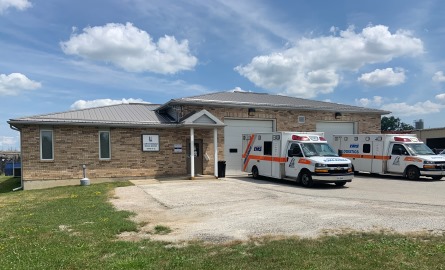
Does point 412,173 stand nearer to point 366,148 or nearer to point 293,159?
point 366,148

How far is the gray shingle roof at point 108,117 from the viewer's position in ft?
58.7

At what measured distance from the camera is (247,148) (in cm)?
2025

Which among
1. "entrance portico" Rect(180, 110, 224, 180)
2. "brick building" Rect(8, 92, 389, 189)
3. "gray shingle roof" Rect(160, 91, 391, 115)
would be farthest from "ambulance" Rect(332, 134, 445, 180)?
"entrance portico" Rect(180, 110, 224, 180)

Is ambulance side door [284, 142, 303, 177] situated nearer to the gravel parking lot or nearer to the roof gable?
the gravel parking lot

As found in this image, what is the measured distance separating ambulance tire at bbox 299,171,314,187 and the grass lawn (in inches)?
349

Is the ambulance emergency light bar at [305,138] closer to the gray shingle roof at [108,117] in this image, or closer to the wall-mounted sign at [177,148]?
the wall-mounted sign at [177,148]

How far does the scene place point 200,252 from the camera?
6199 millimetres

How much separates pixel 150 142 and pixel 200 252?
559 inches

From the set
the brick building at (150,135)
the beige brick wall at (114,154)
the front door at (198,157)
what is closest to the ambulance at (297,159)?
the brick building at (150,135)

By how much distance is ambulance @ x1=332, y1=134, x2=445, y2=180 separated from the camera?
59.4 ft

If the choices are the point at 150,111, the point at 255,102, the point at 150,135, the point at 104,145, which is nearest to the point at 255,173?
the point at 255,102

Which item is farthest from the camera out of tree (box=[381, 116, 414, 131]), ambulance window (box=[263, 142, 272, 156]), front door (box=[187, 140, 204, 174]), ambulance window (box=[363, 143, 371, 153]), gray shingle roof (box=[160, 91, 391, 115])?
tree (box=[381, 116, 414, 131])

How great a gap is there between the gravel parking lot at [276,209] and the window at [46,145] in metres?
4.71

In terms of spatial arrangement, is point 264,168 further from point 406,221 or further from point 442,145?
point 442,145
